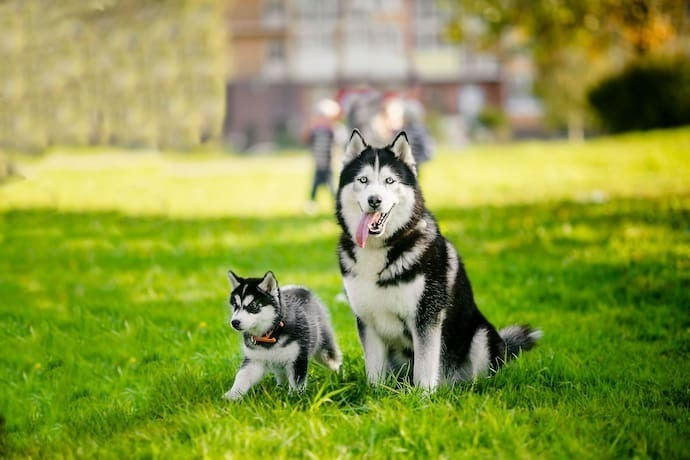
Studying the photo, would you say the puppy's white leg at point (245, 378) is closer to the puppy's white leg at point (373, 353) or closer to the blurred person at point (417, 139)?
the puppy's white leg at point (373, 353)

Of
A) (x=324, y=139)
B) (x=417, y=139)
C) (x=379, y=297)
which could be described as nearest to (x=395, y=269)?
(x=379, y=297)

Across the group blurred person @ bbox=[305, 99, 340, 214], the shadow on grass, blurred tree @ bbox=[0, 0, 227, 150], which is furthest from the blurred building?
blurred tree @ bbox=[0, 0, 227, 150]

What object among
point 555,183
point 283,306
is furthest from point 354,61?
point 283,306

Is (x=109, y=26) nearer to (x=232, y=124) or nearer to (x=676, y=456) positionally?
(x=676, y=456)

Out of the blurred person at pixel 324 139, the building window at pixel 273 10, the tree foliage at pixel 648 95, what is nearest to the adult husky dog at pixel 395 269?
the blurred person at pixel 324 139

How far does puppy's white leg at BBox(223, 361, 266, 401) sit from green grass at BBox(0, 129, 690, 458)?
0.13 m

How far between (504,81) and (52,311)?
50.5 metres

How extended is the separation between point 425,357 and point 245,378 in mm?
1062

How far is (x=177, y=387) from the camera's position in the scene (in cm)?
486

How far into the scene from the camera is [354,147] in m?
4.64

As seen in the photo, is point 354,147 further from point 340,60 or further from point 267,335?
point 340,60

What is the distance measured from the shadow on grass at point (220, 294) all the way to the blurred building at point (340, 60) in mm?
42235

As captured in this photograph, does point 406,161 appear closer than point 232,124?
Yes

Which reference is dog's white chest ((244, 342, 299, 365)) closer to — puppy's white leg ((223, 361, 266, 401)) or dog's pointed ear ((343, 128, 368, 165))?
puppy's white leg ((223, 361, 266, 401))
